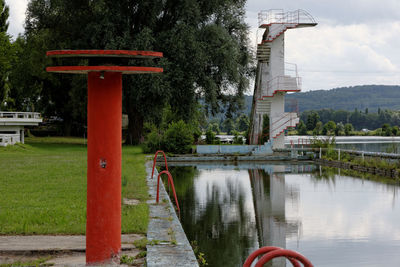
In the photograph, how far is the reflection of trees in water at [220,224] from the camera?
29.3 ft

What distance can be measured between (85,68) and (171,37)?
29489mm

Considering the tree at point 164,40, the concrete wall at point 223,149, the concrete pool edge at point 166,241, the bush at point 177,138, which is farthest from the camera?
the concrete wall at point 223,149

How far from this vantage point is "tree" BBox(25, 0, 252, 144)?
34.7 meters

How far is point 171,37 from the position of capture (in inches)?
1377

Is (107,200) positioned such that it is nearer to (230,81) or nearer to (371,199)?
(371,199)

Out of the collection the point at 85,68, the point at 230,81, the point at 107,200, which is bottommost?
the point at 107,200

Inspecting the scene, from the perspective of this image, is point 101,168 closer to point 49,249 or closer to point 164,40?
point 49,249

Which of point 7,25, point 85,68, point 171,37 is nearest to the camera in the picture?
point 85,68

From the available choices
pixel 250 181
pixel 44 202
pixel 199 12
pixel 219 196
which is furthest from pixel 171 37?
pixel 44 202

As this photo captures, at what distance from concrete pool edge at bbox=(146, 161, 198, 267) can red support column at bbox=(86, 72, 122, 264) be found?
27.2 inches

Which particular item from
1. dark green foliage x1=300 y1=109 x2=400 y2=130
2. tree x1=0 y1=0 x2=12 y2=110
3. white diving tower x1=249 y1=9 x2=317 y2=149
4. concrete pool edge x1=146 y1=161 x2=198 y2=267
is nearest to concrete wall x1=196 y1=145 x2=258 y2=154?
white diving tower x1=249 y1=9 x2=317 y2=149

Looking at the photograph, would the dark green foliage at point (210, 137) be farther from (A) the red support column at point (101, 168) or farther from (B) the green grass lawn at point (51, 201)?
(A) the red support column at point (101, 168)

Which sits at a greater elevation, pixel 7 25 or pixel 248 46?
pixel 7 25

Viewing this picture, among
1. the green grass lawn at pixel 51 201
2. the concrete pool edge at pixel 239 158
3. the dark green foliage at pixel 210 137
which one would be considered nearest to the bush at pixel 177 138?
the concrete pool edge at pixel 239 158
